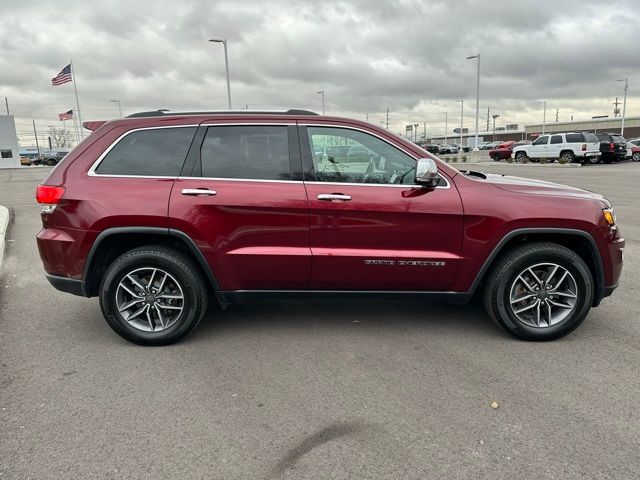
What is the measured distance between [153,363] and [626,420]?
316 centimetres

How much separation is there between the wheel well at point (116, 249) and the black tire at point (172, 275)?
0.06 meters

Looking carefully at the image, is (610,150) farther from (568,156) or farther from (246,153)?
(246,153)

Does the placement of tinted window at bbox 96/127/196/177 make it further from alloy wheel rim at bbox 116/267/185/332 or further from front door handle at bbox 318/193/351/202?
front door handle at bbox 318/193/351/202

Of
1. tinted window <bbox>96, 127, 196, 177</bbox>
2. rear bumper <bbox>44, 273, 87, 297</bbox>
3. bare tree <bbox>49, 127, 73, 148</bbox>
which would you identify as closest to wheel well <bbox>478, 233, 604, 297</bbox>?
tinted window <bbox>96, 127, 196, 177</bbox>

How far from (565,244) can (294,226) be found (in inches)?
89.1

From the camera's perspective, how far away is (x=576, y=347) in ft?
12.9

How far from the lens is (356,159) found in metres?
3.93

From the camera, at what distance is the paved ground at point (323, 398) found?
8.42 ft

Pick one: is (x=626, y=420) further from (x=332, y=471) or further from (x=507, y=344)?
(x=332, y=471)

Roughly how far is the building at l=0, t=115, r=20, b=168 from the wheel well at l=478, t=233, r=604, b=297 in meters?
54.9

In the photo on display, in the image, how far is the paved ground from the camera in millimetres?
2566

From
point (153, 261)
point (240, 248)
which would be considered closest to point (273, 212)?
point (240, 248)

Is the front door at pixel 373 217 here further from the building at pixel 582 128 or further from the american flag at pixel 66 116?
the building at pixel 582 128

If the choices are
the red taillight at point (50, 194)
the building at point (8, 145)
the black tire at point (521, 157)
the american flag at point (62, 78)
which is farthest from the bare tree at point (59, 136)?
the red taillight at point (50, 194)
